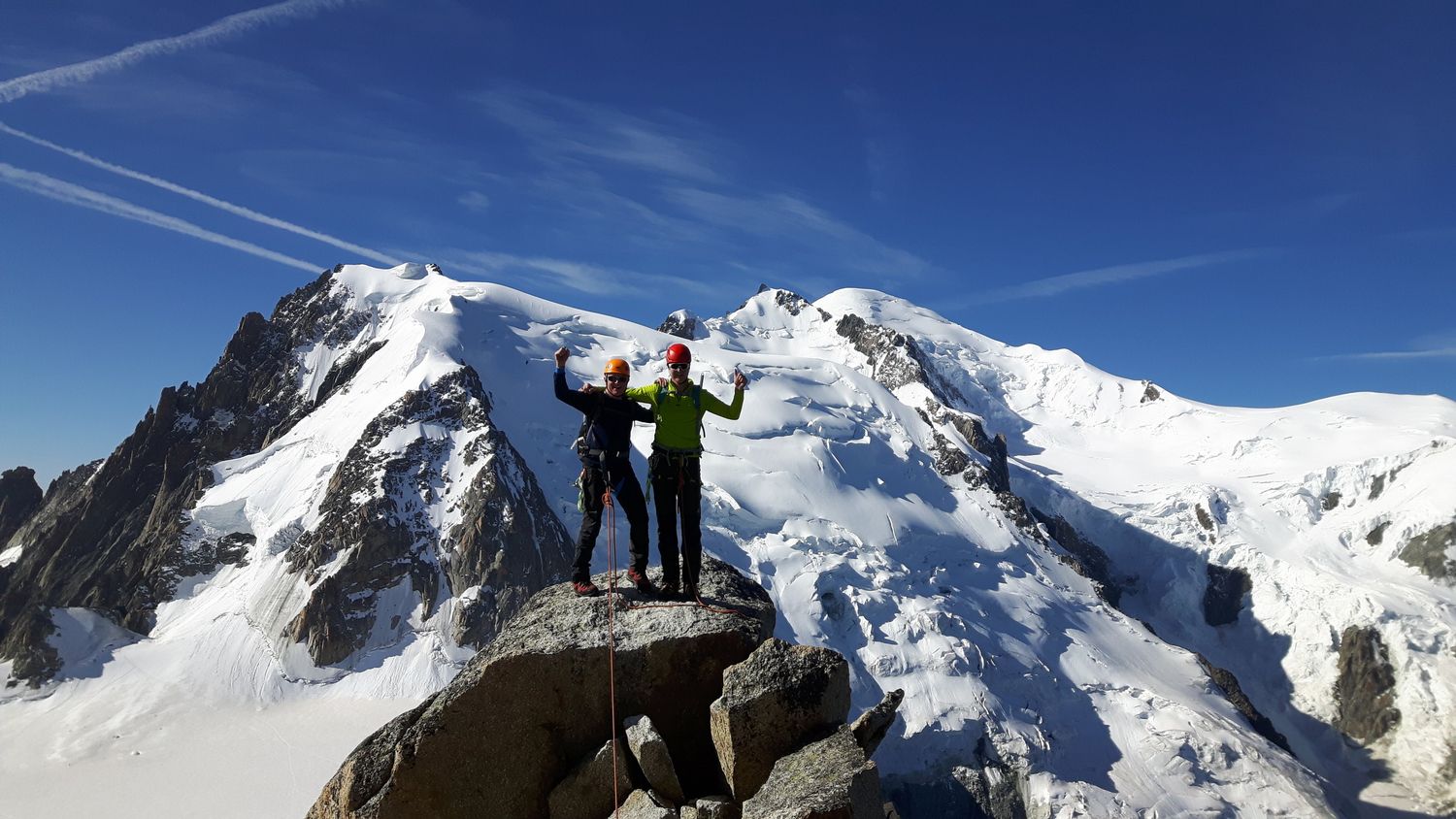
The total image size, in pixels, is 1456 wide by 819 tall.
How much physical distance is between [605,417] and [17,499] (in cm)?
11795

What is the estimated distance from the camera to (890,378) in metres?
129

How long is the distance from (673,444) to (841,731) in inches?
163

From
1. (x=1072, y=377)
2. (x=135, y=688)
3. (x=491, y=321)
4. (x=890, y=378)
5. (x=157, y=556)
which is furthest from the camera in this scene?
(x=1072, y=377)

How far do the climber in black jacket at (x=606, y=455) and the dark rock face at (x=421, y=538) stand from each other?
62264 millimetres

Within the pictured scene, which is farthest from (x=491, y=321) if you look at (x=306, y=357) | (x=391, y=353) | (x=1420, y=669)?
(x=1420, y=669)

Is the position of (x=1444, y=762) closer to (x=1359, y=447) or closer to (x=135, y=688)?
(x=1359, y=447)

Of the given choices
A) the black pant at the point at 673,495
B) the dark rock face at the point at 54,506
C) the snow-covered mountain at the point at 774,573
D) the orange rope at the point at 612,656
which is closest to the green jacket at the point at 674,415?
the black pant at the point at 673,495

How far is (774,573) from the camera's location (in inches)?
2938

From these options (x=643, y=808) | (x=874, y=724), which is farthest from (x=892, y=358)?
(x=643, y=808)

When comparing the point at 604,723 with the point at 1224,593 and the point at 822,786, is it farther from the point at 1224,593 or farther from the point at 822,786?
the point at 1224,593

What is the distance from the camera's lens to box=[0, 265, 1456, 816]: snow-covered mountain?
6406 cm

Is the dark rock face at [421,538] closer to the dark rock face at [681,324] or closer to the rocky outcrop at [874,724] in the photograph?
the dark rock face at [681,324]

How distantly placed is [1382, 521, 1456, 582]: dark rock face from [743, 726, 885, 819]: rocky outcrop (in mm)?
116977

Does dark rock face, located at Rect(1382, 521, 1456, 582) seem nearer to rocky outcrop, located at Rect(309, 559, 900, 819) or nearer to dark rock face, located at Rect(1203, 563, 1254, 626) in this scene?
dark rock face, located at Rect(1203, 563, 1254, 626)
